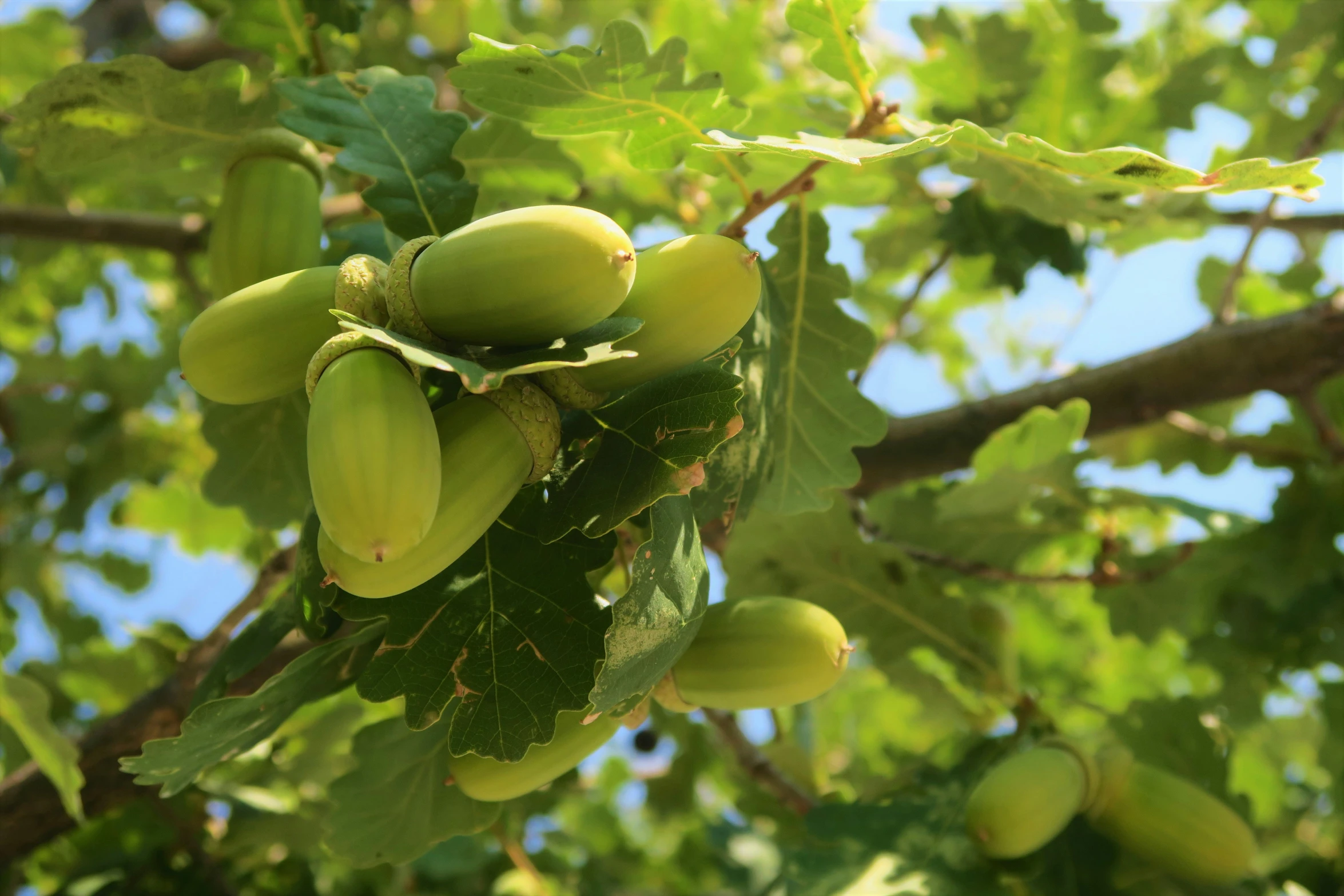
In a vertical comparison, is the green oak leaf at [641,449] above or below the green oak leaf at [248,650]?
above

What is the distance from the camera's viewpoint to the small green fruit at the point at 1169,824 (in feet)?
6.89

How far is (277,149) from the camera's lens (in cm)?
174

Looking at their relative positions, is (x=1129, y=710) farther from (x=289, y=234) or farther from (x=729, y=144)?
(x=289, y=234)

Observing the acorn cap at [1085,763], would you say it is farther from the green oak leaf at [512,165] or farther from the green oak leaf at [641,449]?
the green oak leaf at [512,165]

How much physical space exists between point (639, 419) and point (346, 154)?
0.66 meters

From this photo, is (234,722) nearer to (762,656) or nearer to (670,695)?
(670,695)

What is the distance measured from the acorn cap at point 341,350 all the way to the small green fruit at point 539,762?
21.5 inches

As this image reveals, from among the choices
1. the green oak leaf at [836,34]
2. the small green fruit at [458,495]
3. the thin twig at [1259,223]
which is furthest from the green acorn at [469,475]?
the thin twig at [1259,223]

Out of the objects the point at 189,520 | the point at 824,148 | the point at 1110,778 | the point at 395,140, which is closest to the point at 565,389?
the point at 824,148

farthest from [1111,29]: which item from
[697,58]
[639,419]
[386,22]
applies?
[386,22]

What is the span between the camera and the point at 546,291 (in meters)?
1.12

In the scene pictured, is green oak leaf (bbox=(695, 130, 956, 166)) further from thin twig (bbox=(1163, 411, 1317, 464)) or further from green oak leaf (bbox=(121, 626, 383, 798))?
thin twig (bbox=(1163, 411, 1317, 464))

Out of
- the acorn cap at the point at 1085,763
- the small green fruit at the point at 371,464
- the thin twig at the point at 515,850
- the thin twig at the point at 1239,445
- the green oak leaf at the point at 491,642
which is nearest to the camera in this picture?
the small green fruit at the point at 371,464

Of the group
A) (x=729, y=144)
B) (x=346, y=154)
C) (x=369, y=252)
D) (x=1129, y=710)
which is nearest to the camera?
(x=729, y=144)
